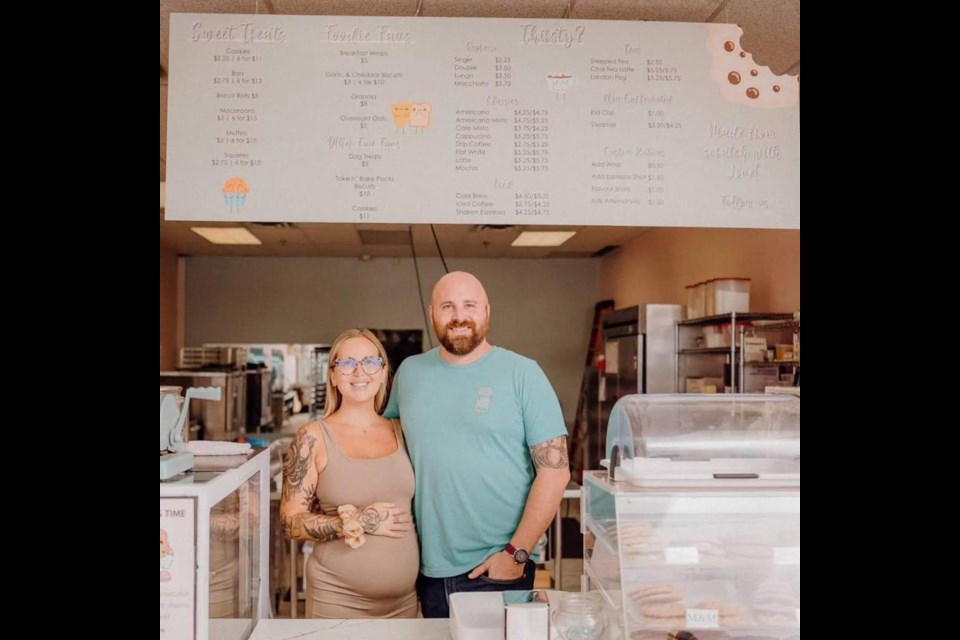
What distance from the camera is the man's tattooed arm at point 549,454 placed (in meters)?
2.89

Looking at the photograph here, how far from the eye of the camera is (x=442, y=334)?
298cm

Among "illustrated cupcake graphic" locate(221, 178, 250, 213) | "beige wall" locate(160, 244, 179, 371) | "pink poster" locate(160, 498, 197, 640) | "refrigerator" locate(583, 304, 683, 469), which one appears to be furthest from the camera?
"beige wall" locate(160, 244, 179, 371)

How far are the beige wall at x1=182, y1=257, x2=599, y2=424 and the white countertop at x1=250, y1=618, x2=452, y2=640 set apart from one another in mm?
7195

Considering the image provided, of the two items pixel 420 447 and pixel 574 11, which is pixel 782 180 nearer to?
pixel 574 11

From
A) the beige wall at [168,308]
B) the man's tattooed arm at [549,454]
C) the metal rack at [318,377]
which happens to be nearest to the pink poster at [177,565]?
the man's tattooed arm at [549,454]

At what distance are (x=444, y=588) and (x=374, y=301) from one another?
694cm

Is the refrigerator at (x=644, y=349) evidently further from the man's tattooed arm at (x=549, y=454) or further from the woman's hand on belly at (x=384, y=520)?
the woman's hand on belly at (x=384, y=520)

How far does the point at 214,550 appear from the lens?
1.92m

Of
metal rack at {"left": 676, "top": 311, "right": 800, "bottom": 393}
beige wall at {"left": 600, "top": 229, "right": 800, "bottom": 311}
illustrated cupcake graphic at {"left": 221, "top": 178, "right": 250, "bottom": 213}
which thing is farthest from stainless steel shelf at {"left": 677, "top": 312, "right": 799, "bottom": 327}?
illustrated cupcake graphic at {"left": 221, "top": 178, "right": 250, "bottom": 213}

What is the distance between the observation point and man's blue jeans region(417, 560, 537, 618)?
2797 millimetres

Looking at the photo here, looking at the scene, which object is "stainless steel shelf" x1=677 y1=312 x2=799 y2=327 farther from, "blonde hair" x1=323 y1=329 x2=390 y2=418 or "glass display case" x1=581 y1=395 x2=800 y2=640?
"blonde hair" x1=323 y1=329 x2=390 y2=418

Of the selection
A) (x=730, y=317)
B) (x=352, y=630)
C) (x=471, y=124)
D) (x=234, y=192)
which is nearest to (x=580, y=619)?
(x=352, y=630)

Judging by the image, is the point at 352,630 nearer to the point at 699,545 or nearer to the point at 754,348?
the point at 699,545
